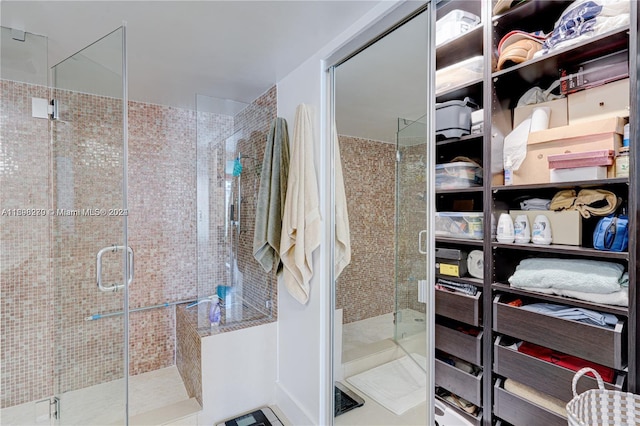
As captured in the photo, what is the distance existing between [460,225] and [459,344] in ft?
1.74

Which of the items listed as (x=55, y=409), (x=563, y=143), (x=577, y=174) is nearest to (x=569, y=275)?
(x=577, y=174)

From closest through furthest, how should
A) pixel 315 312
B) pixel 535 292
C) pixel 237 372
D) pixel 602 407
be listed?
1. pixel 602 407
2. pixel 535 292
3. pixel 315 312
4. pixel 237 372

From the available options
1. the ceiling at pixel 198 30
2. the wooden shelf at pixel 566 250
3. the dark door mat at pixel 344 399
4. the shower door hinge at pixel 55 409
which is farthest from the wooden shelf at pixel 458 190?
the shower door hinge at pixel 55 409

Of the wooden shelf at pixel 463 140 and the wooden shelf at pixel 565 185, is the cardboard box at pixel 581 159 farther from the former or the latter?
the wooden shelf at pixel 463 140

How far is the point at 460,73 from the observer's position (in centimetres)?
135

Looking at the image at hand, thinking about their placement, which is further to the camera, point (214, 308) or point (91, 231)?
point (214, 308)

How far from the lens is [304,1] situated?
1.34 m

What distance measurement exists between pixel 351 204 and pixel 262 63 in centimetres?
107

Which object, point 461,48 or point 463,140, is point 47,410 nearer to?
point 463,140

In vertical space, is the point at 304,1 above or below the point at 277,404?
above

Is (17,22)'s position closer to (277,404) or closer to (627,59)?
(627,59)

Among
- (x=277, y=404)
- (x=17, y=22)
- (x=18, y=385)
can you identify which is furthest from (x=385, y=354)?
(x=17, y=22)

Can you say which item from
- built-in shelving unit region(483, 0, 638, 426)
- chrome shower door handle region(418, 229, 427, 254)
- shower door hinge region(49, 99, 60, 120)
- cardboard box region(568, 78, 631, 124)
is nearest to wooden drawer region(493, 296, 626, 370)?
built-in shelving unit region(483, 0, 638, 426)

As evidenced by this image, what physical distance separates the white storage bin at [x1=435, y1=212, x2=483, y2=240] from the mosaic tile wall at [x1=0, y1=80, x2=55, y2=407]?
2090mm
